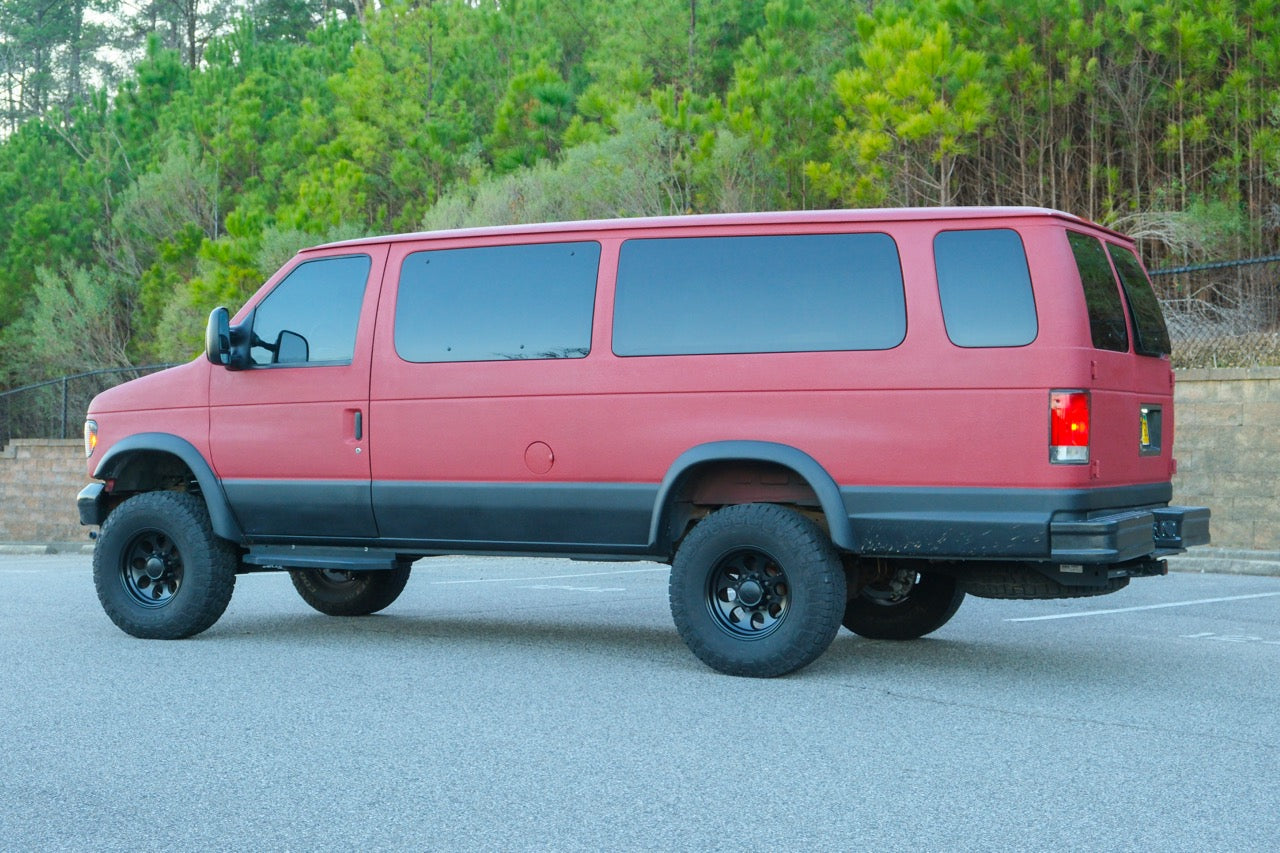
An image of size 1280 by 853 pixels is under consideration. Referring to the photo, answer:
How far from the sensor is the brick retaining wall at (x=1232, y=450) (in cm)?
1470

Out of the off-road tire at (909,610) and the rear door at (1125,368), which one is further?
the off-road tire at (909,610)

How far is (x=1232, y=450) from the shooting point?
48.9 feet

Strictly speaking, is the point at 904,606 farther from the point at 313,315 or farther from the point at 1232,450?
the point at 1232,450

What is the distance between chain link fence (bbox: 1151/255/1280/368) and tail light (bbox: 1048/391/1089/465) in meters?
9.39

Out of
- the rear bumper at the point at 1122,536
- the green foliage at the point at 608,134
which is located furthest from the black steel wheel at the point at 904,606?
the green foliage at the point at 608,134

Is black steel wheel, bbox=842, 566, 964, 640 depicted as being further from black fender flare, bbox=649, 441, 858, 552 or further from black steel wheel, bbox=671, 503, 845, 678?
black fender flare, bbox=649, 441, 858, 552

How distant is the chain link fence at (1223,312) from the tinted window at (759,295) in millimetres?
9356

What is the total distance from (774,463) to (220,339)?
324 cm

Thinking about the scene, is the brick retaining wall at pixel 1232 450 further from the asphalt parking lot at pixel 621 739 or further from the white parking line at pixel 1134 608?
the asphalt parking lot at pixel 621 739

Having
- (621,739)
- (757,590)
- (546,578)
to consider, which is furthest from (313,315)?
(546,578)

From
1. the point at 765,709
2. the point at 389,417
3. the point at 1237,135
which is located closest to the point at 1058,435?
the point at 765,709

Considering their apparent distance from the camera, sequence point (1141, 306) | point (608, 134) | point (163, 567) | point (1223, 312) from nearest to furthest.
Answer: point (1141, 306)
point (163, 567)
point (1223, 312)
point (608, 134)

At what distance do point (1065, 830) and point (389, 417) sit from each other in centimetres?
453

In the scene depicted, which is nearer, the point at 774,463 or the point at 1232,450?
the point at 774,463
